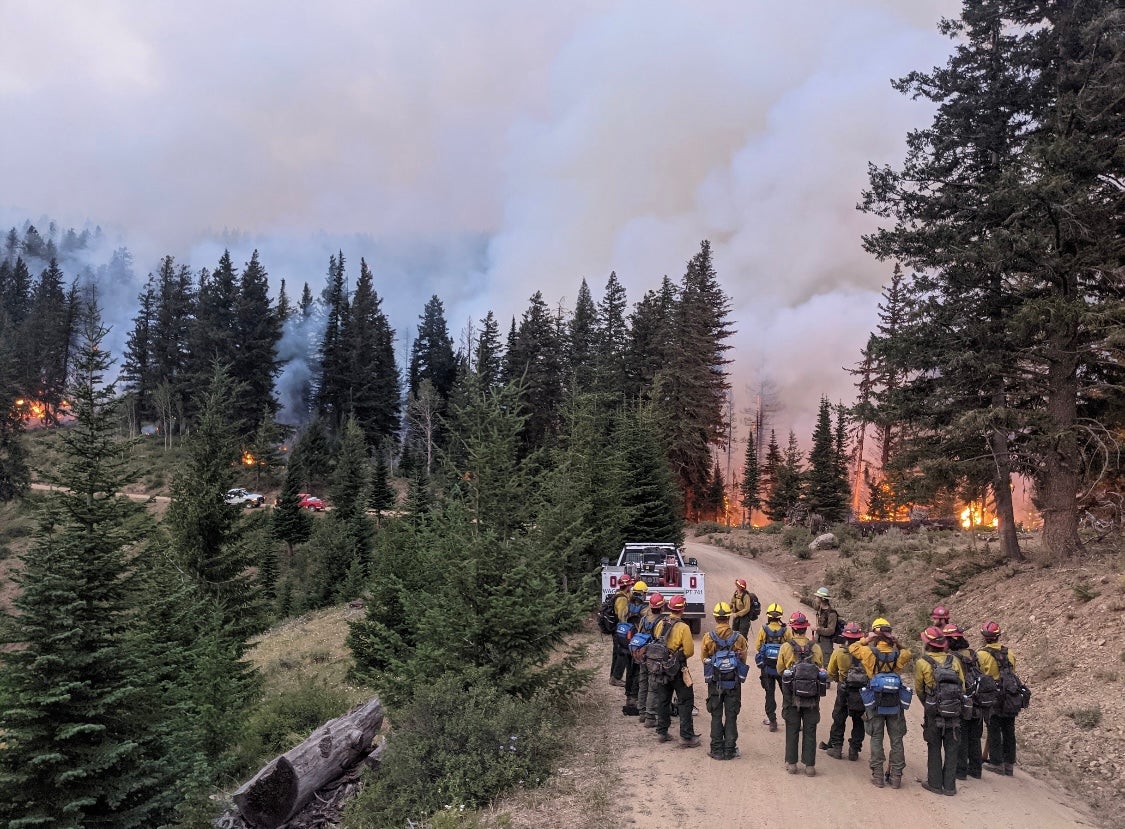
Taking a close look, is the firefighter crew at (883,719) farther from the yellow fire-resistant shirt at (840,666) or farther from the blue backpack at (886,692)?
the yellow fire-resistant shirt at (840,666)

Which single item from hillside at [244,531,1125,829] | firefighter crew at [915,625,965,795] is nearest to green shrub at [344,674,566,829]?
hillside at [244,531,1125,829]

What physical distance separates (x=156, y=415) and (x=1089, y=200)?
3269 inches

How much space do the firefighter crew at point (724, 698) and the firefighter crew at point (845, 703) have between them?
53.2 inches

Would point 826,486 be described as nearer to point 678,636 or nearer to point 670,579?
point 670,579

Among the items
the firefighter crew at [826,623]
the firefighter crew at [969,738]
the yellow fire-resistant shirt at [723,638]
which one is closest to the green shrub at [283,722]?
the yellow fire-resistant shirt at [723,638]

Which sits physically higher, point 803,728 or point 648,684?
point 648,684

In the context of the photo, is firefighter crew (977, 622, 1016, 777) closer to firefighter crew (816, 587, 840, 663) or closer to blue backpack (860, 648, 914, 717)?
blue backpack (860, 648, 914, 717)

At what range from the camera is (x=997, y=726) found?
9297 mm

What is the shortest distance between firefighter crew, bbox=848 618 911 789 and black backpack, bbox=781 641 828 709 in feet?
2.34

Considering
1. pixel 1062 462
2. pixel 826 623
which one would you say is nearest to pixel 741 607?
pixel 826 623

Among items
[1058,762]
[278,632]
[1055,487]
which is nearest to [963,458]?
[1055,487]

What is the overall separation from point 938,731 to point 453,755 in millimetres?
6325

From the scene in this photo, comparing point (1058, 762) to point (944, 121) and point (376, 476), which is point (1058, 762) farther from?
point (376, 476)

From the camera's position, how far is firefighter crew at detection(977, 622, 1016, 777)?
9117 millimetres
